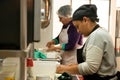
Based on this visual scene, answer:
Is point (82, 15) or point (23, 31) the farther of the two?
point (82, 15)

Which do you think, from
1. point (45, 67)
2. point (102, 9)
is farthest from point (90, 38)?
point (102, 9)

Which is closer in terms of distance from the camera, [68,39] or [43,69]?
[43,69]

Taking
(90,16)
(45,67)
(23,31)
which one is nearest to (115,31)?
(90,16)

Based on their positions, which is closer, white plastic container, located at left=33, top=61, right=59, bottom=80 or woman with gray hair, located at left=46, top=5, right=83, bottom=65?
white plastic container, located at left=33, top=61, right=59, bottom=80

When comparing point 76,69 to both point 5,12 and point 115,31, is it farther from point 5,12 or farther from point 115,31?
point 115,31

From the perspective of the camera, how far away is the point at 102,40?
66.5 inches

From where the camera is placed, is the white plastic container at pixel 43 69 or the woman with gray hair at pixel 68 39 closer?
the white plastic container at pixel 43 69

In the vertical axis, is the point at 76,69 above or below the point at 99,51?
below

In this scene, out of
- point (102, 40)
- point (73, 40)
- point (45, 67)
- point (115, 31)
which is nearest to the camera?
point (45, 67)

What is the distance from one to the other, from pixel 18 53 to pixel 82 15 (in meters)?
1.09

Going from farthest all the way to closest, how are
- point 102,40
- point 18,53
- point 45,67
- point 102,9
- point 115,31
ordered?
point 102,9 < point 115,31 < point 102,40 < point 45,67 < point 18,53

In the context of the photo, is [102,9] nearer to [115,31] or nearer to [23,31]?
[115,31]

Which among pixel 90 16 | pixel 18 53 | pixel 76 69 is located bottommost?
pixel 76 69

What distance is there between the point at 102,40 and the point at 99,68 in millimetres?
222
